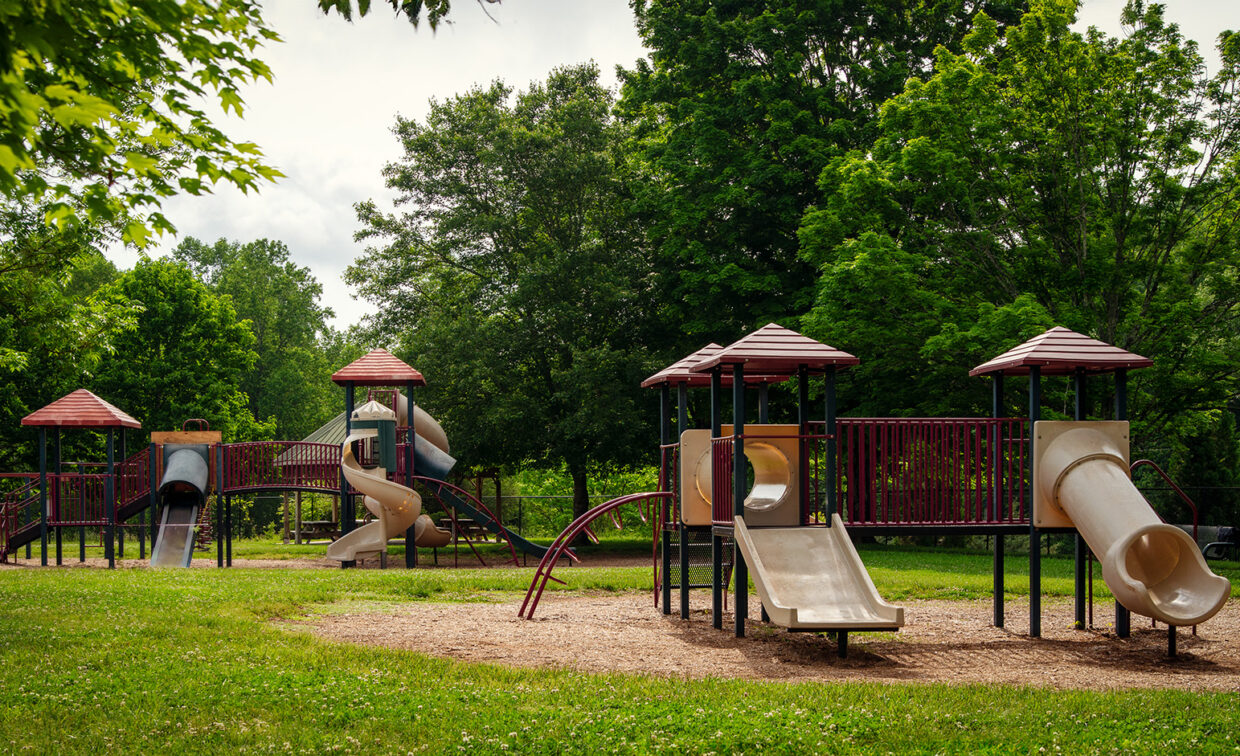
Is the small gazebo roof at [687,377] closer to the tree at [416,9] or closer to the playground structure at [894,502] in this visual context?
the playground structure at [894,502]

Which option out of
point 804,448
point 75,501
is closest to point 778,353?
point 804,448

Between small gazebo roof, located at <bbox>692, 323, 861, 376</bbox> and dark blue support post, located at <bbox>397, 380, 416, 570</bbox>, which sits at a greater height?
small gazebo roof, located at <bbox>692, 323, 861, 376</bbox>

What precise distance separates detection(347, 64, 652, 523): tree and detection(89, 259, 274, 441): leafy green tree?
11.4 meters

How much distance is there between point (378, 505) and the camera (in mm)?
24812

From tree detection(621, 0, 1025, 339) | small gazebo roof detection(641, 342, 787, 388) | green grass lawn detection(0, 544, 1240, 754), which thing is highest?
tree detection(621, 0, 1025, 339)

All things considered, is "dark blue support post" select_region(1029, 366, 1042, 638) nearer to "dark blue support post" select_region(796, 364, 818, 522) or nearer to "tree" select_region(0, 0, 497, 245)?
"dark blue support post" select_region(796, 364, 818, 522)

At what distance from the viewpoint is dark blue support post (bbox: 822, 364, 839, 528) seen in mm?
12758

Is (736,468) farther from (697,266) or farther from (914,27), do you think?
(914,27)

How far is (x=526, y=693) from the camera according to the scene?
8391mm

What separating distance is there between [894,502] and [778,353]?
2.86 metres

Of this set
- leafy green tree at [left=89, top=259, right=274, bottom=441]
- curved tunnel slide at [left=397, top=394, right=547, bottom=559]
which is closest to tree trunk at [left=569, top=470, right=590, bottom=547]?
curved tunnel slide at [left=397, top=394, right=547, bottom=559]

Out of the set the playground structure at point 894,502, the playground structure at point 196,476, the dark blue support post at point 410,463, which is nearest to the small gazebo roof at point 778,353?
the playground structure at point 894,502

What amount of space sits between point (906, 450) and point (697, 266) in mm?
18265

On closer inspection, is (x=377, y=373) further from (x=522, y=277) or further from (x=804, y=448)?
(x=804, y=448)
